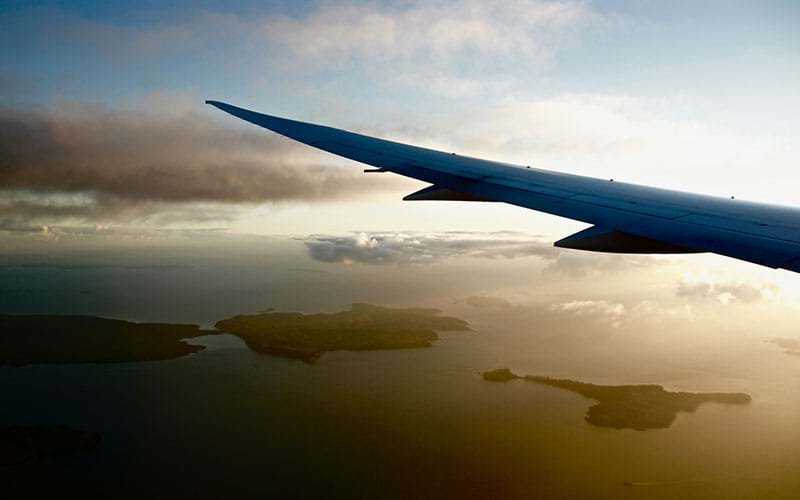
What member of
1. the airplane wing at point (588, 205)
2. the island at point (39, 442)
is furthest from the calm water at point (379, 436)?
the airplane wing at point (588, 205)

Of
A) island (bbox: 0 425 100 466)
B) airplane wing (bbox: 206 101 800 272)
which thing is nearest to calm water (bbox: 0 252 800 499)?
island (bbox: 0 425 100 466)

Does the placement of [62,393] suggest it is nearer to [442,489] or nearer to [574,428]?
[442,489]

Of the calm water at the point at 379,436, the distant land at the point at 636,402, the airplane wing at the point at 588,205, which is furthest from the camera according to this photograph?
the distant land at the point at 636,402

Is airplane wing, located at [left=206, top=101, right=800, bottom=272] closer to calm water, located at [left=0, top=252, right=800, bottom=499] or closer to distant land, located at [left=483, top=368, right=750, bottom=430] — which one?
calm water, located at [left=0, top=252, right=800, bottom=499]

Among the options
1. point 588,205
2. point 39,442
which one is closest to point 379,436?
point 39,442

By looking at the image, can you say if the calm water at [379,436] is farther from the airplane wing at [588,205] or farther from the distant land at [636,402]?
the airplane wing at [588,205]

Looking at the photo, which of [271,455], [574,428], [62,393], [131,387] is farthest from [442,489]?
[62,393]
